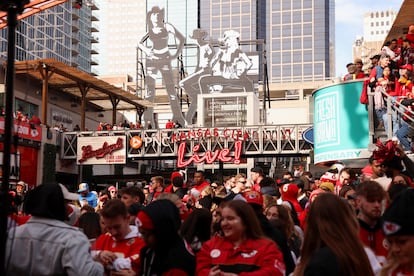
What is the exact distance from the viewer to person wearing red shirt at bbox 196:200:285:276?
13.3 ft

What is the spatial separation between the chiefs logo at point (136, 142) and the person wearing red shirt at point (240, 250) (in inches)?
1297

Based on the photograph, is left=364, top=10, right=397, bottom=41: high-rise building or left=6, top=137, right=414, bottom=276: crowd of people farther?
left=364, top=10, right=397, bottom=41: high-rise building

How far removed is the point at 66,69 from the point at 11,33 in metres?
34.0

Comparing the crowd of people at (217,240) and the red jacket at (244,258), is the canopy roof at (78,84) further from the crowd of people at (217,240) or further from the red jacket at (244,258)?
the red jacket at (244,258)

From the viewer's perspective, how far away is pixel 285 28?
169500 mm

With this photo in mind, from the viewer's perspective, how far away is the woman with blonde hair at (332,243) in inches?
128

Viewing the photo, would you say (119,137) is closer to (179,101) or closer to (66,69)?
(66,69)

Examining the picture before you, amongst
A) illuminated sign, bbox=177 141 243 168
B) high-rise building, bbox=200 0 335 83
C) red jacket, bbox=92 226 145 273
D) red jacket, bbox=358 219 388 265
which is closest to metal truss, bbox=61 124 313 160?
illuminated sign, bbox=177 141 243 168

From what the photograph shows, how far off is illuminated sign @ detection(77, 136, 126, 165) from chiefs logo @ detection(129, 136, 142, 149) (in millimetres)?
484

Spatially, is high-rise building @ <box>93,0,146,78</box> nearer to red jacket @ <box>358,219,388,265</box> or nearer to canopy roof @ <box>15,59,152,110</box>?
canopy roof @ <box>15,59,152,110</box>

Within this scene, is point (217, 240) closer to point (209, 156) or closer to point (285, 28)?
point (209, 156)

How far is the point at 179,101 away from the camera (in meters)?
53.3

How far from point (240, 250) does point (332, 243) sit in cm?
89

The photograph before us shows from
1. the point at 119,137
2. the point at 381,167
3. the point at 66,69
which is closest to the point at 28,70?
the point at 66,69
